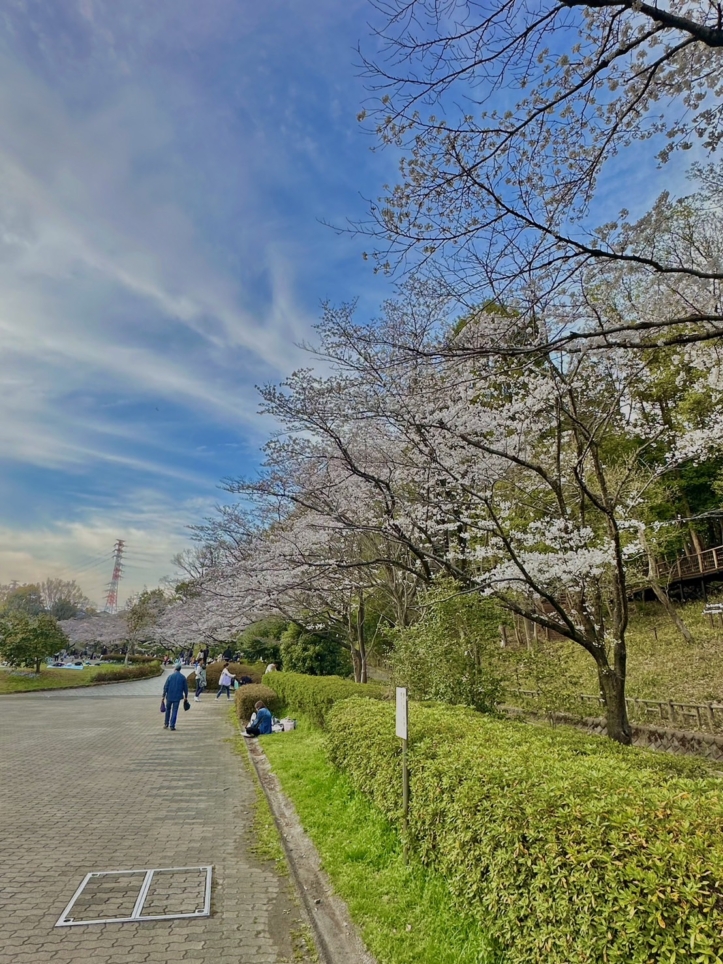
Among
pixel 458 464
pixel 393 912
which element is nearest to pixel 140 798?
pixel 393 912

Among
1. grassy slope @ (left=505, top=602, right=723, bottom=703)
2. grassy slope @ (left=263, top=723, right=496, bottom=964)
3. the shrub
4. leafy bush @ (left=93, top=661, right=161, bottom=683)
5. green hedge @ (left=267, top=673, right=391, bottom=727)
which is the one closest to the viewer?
grassy slope @ (left=263, top=723, right=496, bottom=964)

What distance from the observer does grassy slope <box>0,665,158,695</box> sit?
2143cm

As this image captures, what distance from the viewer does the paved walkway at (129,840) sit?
309 centimetres

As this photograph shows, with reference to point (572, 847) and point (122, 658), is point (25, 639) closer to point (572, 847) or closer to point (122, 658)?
point (122, 658)

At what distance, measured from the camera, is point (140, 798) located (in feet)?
21.0

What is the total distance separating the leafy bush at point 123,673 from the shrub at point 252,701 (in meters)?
17.2

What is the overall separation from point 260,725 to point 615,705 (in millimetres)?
7438

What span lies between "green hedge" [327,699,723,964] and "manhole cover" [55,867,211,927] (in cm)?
163

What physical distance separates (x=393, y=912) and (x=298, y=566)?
23.6ft

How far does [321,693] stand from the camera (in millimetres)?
9992

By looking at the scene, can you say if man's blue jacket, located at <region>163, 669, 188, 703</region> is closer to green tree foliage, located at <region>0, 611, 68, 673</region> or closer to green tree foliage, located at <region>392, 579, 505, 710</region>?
green tree foliage, located at <region>392, 579, 505, 710</region>

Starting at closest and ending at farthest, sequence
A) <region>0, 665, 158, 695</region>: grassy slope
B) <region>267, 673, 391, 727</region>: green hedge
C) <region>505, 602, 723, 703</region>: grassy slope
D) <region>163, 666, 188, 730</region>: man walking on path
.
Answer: <region>267, 673, 391, 727</region>: green hedge, <region>163, 666, 188, 730</region>: man walking on path, <region>505, 602, 723, 703</region>: grassy slope, <region>0, 665, 158, 695</region>: grassy slope

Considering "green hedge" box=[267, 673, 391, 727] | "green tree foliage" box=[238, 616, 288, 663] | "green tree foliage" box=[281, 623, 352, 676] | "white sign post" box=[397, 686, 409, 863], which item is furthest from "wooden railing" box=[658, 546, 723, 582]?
"white sign post" box=[397, 686, 409, 863]

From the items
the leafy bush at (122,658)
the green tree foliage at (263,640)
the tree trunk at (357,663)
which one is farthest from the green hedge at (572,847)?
the leafy bush at (122,658)
